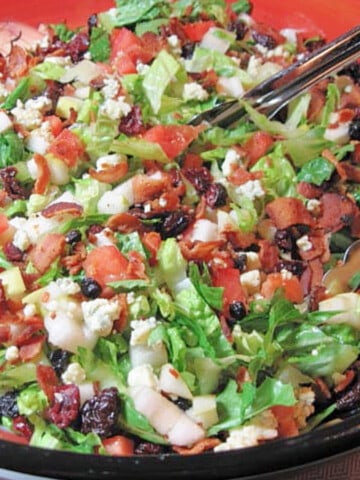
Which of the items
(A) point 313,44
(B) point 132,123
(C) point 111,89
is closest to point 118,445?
(B) point 132,123

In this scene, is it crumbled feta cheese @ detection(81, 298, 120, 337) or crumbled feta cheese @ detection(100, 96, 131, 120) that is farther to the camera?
crumbled feta cheese @ detection(100, 96, 131, 120)

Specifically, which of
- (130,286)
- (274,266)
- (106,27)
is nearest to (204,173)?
(274,266)

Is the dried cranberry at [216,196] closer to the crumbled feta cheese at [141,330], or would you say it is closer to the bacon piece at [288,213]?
the bacon piece at [288,213]

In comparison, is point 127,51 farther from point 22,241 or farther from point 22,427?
point 22,427

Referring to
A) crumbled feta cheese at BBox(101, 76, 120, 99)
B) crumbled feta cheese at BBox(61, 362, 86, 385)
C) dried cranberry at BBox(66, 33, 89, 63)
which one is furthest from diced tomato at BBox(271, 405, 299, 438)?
dried cranberry at BBox(66, 33, 89, 63)

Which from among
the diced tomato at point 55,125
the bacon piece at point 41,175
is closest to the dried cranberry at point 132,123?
the diced tomato at point 55,125

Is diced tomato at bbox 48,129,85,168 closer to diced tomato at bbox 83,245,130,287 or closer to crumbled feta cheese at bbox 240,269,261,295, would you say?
diced tomato at bbox 83,245,130,287

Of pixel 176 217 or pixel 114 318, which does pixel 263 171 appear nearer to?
pixel 176 217
